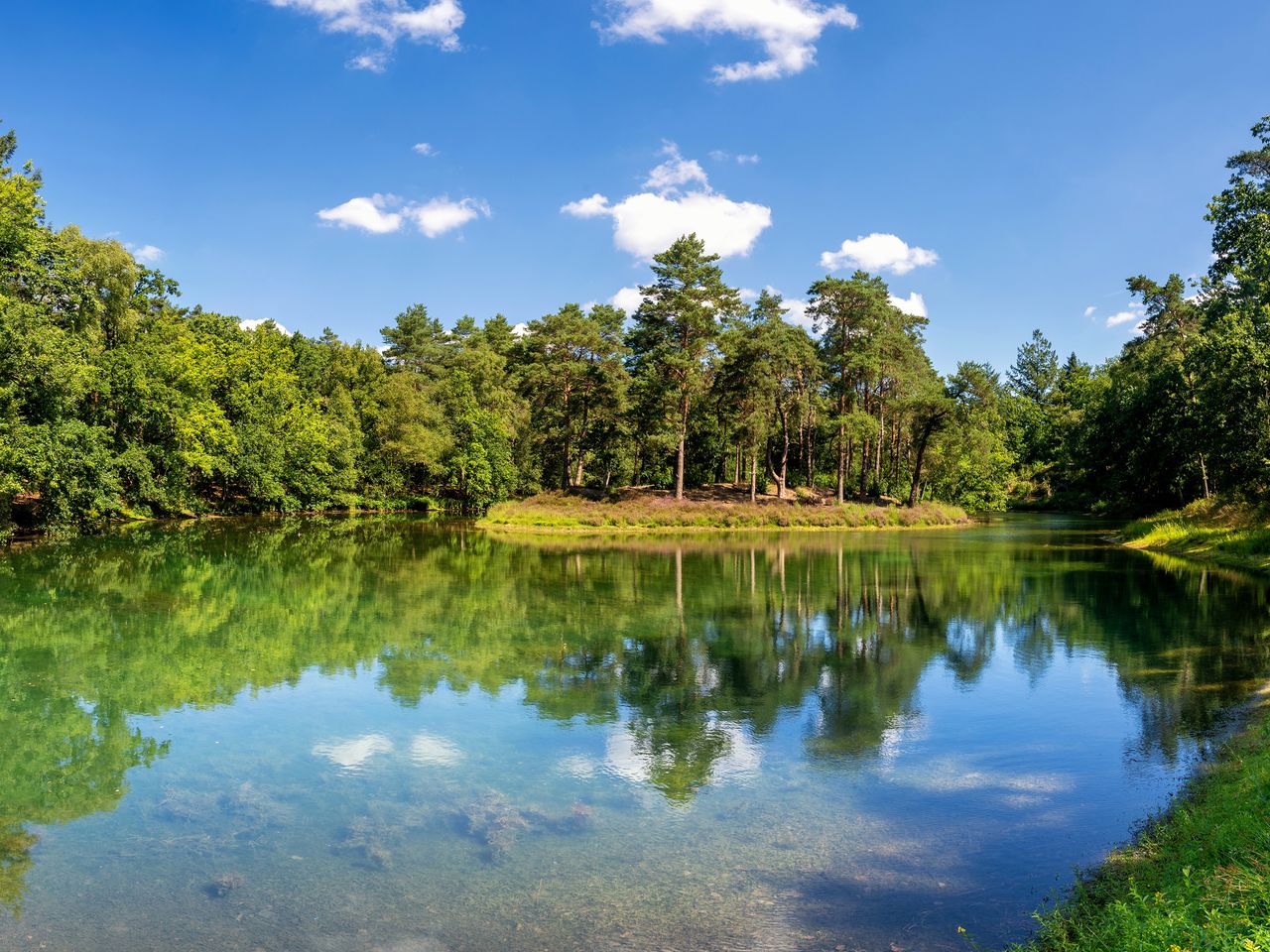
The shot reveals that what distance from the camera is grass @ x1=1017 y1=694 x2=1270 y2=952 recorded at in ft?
15.6

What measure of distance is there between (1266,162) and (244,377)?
62.0 m

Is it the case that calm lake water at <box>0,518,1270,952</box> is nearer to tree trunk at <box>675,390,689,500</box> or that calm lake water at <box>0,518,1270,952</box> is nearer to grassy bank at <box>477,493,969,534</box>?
grassy bank at <box>477,493,969,534</box>

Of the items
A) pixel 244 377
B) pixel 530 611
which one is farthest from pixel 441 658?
pixel 244 377

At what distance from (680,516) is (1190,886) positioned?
150 ft

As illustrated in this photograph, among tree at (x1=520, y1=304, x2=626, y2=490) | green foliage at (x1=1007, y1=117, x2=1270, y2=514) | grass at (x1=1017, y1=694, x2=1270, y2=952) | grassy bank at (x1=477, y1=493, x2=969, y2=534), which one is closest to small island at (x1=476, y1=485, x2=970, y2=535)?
grassy bank at (x1=477, y1=493, x2=969, y2=534)

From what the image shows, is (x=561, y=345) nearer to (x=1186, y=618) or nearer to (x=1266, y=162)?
(x=1266, y=162)

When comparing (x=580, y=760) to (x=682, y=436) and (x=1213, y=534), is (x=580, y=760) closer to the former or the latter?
(x=1213, y=534)

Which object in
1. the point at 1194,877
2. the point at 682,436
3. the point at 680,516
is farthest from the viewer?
the point at 682,436

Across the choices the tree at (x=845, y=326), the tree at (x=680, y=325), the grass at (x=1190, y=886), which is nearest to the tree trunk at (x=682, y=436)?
the tree at (x=680, y=325)

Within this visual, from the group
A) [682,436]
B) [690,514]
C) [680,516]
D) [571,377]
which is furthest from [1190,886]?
[571,377]

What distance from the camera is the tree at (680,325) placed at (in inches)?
2020

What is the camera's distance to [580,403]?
57625 mm

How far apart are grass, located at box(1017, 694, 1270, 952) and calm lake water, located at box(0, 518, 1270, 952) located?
49 centimetres

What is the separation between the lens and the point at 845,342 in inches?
2296
